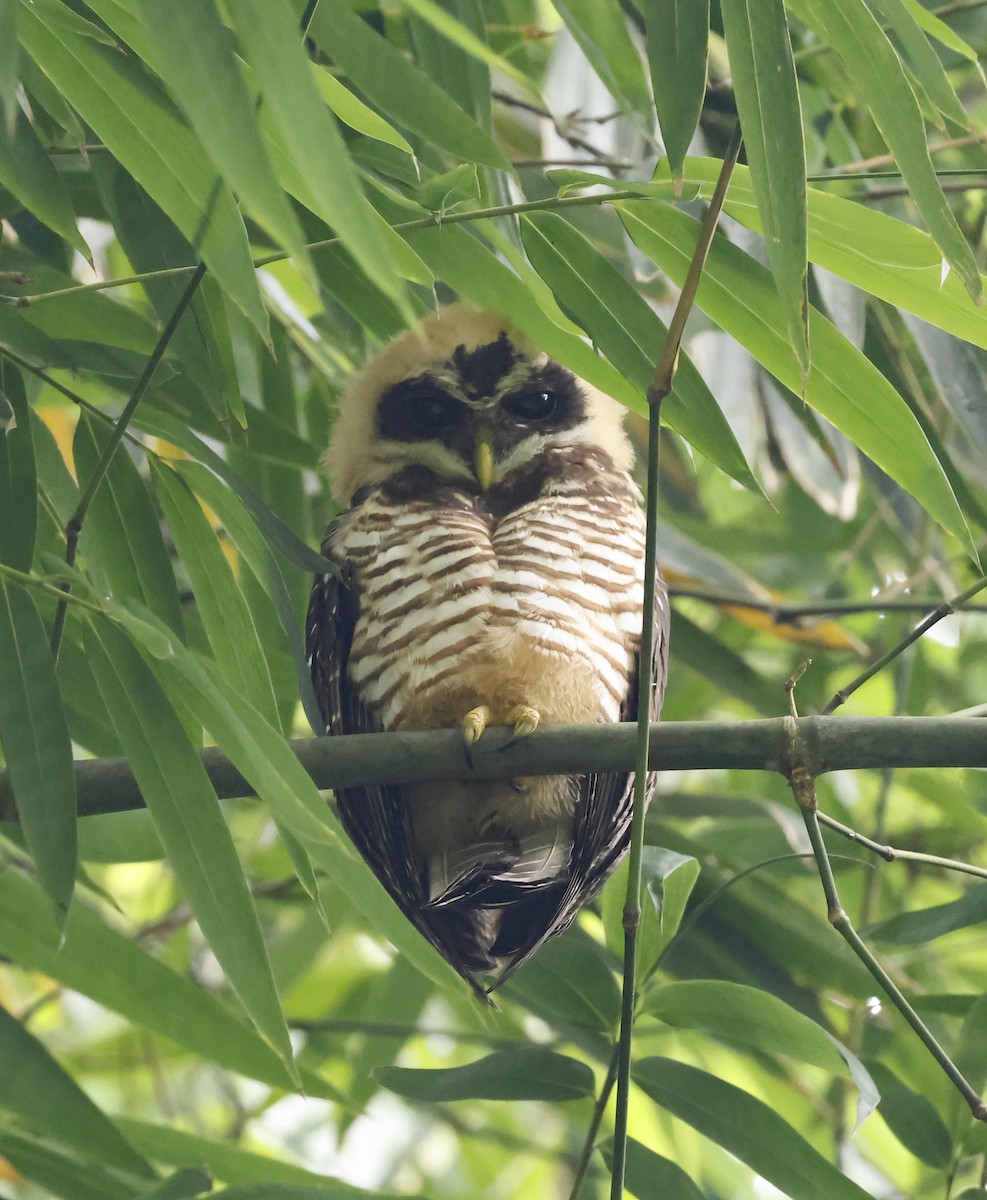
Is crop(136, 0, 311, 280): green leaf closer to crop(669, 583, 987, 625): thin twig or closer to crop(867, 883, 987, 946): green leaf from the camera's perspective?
crop(867, 883, 987, 946): green leaf

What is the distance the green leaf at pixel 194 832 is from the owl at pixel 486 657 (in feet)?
1.37

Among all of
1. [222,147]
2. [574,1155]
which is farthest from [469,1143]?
[222,147]

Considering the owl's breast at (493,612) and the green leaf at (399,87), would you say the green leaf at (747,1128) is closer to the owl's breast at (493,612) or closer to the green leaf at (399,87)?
the owl's breast at (493,612)

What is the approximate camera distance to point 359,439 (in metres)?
2.01

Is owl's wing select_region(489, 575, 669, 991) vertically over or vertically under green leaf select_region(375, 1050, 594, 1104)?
over

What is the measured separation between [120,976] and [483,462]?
2.61ft

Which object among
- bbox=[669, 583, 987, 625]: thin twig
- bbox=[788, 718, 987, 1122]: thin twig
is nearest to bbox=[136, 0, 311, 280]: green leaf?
bbox=[788, 718, 987, 1122]: thin twig

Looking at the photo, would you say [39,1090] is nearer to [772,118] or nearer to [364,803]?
[364,803]

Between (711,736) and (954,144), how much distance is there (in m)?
1.05

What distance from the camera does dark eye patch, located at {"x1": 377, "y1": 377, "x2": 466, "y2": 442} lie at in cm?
195

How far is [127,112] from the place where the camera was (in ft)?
3.78

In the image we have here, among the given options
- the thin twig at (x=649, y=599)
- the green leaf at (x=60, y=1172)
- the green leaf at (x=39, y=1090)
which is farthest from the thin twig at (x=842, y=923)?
the green leaf at (x=60, y=1172)

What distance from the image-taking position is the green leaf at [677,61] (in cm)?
109

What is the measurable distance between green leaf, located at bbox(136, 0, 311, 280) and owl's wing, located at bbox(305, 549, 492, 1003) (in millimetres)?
980
